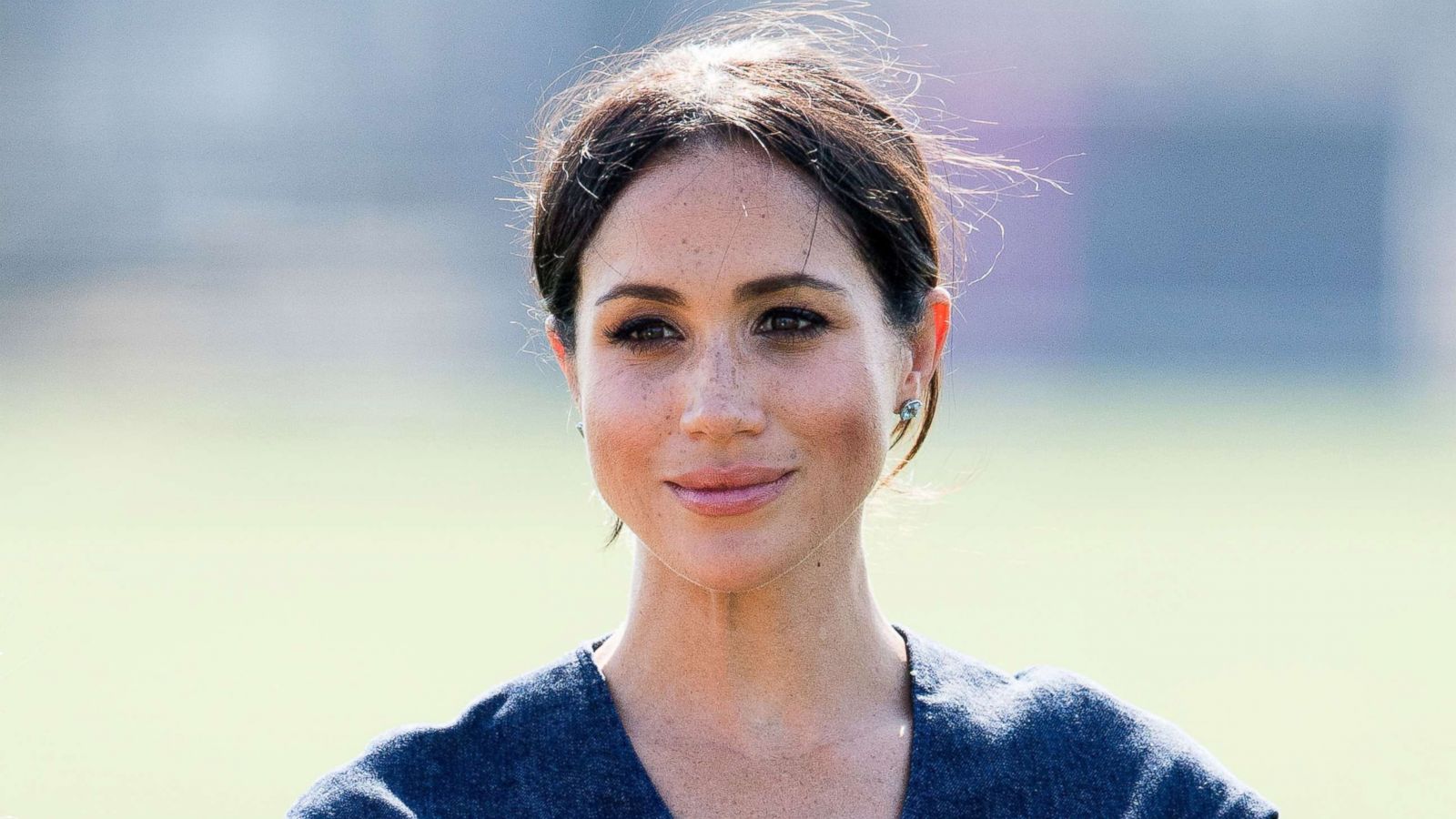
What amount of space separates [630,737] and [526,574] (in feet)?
26.3

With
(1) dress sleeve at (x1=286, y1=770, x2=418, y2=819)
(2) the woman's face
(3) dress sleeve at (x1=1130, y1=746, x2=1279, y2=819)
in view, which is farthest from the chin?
(3) dress sleeve at (x1=1130, y1=746, x2=1279, y2=819)

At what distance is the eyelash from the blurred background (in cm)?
66

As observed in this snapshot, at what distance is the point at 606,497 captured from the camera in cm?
229

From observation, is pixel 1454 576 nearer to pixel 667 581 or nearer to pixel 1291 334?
pixel 667 581

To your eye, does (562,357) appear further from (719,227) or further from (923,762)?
(923,762)

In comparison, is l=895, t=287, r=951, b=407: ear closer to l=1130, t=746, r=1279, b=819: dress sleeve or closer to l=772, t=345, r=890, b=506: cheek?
l=772, t=345, r=890, b=506: cheek

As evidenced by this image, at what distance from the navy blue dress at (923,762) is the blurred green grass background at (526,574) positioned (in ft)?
1.85

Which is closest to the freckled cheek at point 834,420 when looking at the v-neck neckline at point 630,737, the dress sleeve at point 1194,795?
the v-neck neckline at point 630,737

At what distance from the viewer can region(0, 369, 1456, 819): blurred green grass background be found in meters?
6.98

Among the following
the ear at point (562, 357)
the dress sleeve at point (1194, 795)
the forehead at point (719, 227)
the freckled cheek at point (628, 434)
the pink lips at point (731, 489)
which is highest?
the forehead at point (719, 227)

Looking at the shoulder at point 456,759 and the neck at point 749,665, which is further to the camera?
the neck at point 749,665

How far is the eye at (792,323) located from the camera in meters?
2.25

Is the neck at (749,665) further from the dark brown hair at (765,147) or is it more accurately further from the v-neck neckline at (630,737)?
the dark brown hair at (765,147)

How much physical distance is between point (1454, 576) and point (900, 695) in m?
9.67
